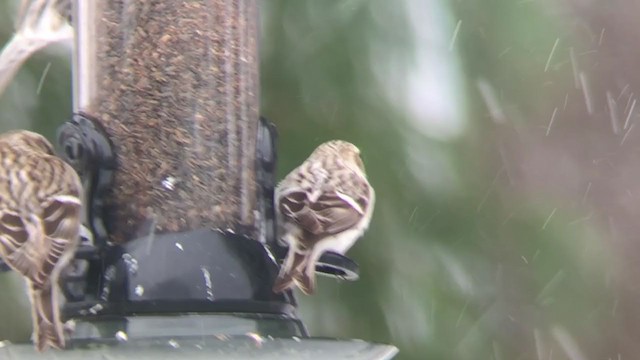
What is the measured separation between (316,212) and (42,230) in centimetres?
46

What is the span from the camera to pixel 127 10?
2.32 meters

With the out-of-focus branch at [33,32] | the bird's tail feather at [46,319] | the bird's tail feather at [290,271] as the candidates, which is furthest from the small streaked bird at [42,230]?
the out-of-focus branch at [33,32]

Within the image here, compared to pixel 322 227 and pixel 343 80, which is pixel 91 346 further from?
pixel 343 80

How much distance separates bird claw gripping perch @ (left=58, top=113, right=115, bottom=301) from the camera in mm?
2189

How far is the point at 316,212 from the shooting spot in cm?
225

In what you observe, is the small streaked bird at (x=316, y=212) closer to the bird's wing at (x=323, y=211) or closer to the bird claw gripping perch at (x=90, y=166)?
the bird's wing at (x=323, y=211)

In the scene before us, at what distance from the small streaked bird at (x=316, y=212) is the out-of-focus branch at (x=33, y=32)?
2.33ft

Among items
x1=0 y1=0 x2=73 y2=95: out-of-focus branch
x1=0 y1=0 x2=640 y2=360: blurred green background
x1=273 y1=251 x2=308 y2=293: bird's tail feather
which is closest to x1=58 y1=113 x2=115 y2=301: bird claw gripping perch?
x1=273 y1=251 x2=308 y2=293: bird's tail feather

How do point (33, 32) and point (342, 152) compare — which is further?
point (33, 32)

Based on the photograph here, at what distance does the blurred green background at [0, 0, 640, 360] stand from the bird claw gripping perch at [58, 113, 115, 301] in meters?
0.87

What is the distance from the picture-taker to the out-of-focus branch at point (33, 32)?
286 cm

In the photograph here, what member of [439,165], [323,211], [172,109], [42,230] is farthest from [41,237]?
[439,165]

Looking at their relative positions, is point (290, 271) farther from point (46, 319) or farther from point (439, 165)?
point (439, 165)

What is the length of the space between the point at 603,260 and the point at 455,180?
446mm
